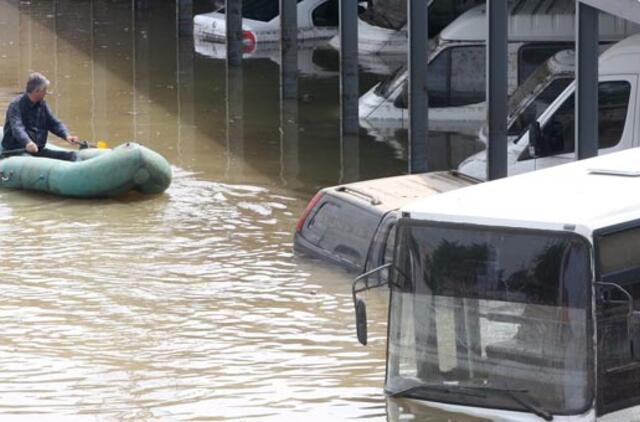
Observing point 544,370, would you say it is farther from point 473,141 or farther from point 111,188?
point 473,141

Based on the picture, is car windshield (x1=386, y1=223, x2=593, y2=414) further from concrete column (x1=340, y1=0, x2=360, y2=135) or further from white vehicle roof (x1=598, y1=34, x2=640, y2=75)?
concrete column (x1=340, y1=0, x2=360, y2=135)

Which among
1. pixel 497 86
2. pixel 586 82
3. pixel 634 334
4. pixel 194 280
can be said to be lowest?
pixel 194 280

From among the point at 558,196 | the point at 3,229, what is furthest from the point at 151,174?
the point at 558,196

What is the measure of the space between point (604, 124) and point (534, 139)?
32.4 inches

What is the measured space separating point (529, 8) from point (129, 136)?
6.23 metres

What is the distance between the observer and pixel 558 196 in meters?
9.40

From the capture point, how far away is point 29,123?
67.1 ft

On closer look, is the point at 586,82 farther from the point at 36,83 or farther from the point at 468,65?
the point at 468,65

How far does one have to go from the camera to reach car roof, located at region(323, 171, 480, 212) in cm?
1553

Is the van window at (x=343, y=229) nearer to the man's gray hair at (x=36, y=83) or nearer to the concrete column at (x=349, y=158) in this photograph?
the man's gray hair at (x=36, y=83)

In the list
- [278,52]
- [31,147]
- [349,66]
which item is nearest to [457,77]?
[349,66]

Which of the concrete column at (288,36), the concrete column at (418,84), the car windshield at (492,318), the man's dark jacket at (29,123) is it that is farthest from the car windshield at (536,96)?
the car windshield at (492,318)

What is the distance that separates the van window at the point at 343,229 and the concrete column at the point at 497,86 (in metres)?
2.44

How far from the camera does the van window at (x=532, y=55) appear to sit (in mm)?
24078
